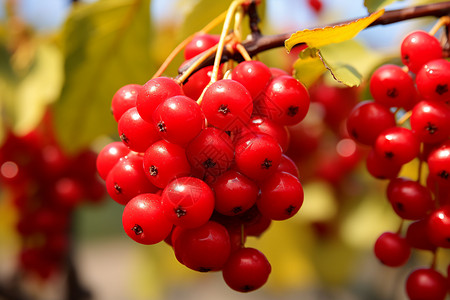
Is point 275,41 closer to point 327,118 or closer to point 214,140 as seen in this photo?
point 214,140

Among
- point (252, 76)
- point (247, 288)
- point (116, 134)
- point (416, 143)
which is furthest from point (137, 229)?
point (116, 134)

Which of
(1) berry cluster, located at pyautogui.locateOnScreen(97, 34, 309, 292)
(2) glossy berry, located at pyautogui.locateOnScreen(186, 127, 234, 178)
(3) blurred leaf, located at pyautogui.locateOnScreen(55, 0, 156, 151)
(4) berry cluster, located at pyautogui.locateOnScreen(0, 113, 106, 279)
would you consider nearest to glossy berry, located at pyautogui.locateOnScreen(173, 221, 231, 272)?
(1) berry cluster, located at pyautogui.locateOnScreen(97, 34, 309, 292)

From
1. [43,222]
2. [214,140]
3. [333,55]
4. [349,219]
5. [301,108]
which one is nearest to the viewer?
[214,140]

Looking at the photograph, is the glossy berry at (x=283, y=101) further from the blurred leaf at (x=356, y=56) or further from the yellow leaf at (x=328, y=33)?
the blurred leaf at (x=356, y=56)

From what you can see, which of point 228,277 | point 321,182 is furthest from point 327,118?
point 228,277

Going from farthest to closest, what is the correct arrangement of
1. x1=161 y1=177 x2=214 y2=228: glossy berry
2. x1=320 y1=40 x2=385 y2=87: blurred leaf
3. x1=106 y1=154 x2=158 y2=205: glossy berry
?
x1=320 y1=40 x2=385 y2=87: blurred leaf, x1=106 y1=154 x2=158 y2=205: glossy berry, x1=161 y1=177 x2=214 y2=228: glossy berry

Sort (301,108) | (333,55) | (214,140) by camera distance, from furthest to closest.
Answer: (333,55), (301,108), (214,140)

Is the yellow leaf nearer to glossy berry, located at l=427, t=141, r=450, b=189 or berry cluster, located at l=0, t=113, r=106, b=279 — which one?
glossy berry, located at l=427, t=141, r=450, b=189

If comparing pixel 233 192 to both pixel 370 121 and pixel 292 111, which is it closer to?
pixel 292 111
